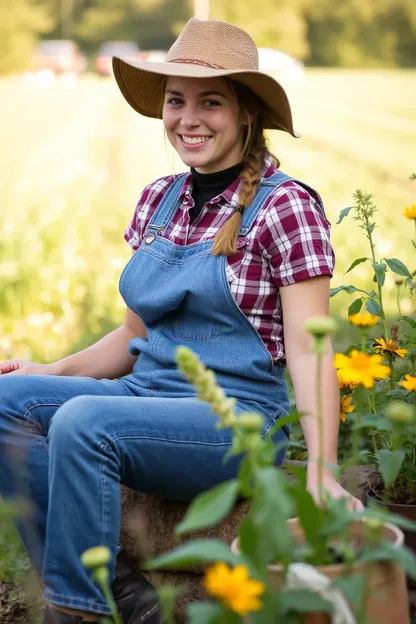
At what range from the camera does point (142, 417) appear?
1893mm

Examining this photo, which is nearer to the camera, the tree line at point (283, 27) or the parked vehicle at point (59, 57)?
the tree line at point (283, 27)

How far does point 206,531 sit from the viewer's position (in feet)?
6.81

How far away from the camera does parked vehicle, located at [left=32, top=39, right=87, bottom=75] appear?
1287cm

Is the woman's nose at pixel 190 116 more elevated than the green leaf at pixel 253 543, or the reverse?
the woman's nose at pixel 190 116

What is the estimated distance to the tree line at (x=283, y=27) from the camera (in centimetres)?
1255

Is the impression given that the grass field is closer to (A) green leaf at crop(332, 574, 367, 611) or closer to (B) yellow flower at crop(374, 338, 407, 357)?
(B) yellow flower at crop(374, 338, 407, 357)

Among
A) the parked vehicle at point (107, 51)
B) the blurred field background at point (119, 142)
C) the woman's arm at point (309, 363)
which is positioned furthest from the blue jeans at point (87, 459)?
the parked vehicle at point (107, 51)

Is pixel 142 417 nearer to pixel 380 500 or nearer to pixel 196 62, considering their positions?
pixel 380 500

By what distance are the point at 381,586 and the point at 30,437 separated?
100cm

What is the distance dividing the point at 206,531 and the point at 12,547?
634 millimetres

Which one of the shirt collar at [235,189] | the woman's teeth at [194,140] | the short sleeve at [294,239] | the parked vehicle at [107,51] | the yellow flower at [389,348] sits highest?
the parked vehicle at [107,51]

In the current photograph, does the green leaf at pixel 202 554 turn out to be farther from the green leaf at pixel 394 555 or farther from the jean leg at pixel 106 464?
the jean leg at pixel 106 464

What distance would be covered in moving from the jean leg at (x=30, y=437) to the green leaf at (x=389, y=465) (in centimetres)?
79

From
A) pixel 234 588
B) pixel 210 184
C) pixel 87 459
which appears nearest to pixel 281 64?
pixel 210 184
